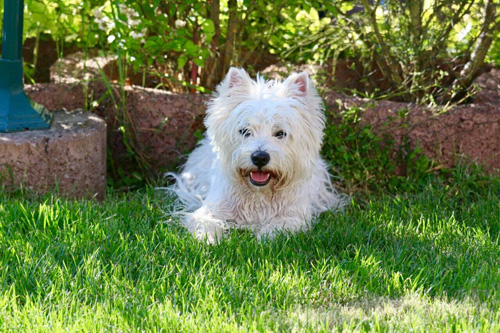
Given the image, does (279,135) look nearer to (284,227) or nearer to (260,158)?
(260,158)

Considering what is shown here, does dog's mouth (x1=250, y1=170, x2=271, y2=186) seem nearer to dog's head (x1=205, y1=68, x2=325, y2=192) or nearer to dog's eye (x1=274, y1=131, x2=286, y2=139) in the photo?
dog's head (x1=205, y1=68, x2=325, y2=192)

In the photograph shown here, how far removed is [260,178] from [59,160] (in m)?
1.42

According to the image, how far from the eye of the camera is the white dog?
3852 millimetres

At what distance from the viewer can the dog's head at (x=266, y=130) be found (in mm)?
3818

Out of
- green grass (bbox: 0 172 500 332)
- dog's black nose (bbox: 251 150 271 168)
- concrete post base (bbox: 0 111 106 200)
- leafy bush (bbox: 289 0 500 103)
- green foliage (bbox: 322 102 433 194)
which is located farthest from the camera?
leafy bush (bbox: 289 0 500 103)

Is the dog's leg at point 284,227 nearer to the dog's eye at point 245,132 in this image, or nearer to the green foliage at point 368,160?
the dog's eye at point 245,132

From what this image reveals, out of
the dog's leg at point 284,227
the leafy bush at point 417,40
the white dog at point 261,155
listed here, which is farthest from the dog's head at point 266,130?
the leafy bush at point 417,40

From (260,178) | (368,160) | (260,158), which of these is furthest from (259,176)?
(368,160)

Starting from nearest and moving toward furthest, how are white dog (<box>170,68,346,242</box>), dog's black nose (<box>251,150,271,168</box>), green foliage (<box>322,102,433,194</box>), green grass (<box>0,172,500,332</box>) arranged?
green grass (<box>0,172,500,332</box>) → dog's black nose (<box>251,150,271,168</box>) → white dog (<box>170,68,346,242</box>) → green foliage (<box>322,102,433,194</box>)

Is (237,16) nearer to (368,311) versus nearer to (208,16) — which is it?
(208,16)

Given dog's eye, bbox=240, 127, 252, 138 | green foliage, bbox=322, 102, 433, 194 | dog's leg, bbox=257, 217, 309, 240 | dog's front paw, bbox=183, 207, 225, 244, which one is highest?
dog's eye, bbox=240, 127, 252, 138

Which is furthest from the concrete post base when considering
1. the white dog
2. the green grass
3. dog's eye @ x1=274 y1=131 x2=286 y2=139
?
dog's eye @ x1=274 y1=131 x2=286 y2=139

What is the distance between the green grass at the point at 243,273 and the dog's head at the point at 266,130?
36 cm

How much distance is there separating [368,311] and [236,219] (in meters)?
1.41
